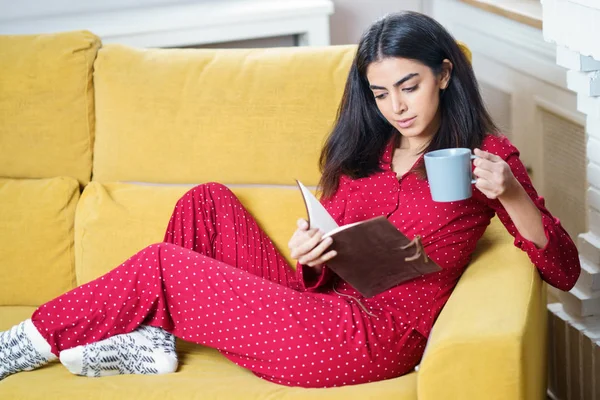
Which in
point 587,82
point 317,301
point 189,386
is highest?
point 587,82

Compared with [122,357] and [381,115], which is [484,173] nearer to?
[381,115]

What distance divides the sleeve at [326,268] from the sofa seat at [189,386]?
23 centimetres

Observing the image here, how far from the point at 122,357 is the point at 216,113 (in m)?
0.70

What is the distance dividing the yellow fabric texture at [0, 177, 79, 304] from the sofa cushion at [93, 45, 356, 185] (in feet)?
0.43

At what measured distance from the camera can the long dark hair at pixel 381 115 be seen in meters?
1.83

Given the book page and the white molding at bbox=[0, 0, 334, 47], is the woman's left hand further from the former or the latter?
the white molding at bbox=[0, 0, 334, 47]

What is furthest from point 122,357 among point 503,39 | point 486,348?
point 503,39

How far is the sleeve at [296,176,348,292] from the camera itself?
76.7 inches

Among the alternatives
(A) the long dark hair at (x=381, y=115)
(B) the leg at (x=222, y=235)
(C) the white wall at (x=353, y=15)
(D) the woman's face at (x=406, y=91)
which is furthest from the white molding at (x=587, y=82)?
(C) the white wall at (x=353, y=15)

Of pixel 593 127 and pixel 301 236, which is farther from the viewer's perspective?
pixel 593 127

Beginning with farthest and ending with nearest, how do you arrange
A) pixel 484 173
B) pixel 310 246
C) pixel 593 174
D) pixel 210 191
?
pixel 210 191 < pixel 593 174 < pixel 310 246 < pixel 484 173

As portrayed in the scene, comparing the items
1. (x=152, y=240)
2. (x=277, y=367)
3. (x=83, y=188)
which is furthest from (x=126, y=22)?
(x=277, y=367)

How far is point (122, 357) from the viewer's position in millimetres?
1870

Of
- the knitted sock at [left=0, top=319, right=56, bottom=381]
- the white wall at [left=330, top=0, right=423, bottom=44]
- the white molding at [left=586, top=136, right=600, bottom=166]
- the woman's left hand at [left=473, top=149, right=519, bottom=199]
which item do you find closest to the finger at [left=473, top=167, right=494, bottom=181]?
the woman's left hand at [left=473, top=149, right=519, bottom=199]
